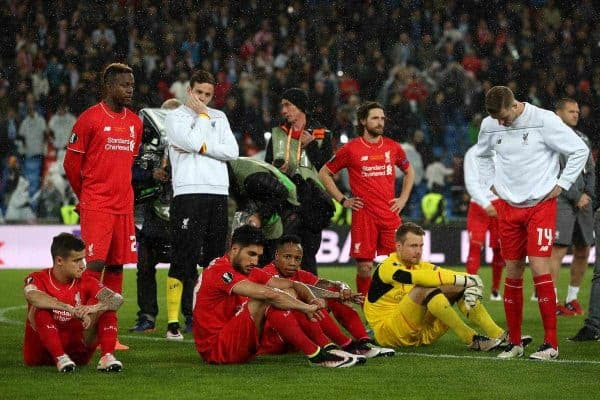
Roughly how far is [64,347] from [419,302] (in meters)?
2.63

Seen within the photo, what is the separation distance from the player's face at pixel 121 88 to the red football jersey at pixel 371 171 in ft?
8.49

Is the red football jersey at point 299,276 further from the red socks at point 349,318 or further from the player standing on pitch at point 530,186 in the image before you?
the player standing on pitch at point 530,186

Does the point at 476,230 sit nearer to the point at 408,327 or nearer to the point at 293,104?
the point at 293,104

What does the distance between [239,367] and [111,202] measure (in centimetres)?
175

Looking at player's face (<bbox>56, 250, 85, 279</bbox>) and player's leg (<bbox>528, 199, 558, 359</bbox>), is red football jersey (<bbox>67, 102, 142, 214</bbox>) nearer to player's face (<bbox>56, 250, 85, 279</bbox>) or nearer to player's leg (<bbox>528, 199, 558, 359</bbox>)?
player's face (<bbox>56, 250, 85, 279</bbox>)

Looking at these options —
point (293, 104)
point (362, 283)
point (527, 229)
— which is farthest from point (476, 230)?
point (527, 229)

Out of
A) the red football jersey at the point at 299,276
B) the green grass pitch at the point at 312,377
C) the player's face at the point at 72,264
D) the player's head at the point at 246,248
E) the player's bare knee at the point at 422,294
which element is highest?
the player's head at the point at 246,248

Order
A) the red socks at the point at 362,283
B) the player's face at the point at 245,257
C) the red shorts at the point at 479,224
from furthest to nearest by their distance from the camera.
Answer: the red shorts at the point at 479,224, the red socks at the point at 362,283, the player's face at the point at 245,257

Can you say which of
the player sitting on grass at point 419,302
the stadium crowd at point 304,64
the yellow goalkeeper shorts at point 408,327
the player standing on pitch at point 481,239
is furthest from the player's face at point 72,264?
the stadium crowd at point 304,64

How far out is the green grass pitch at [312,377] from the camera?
701 centimetres

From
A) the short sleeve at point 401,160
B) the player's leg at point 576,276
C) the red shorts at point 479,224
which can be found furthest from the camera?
the red shorts at point 479,224

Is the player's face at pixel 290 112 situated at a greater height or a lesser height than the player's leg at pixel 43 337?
greater

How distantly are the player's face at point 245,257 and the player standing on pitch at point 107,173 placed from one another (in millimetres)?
1287

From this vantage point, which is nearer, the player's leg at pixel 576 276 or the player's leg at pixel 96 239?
the player's leg at pixel 96 239
